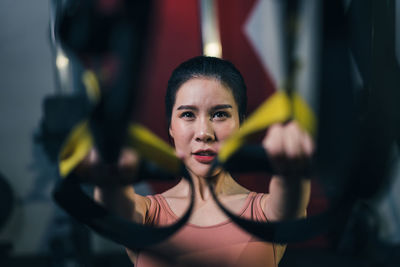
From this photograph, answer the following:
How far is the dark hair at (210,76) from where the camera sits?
0.45 metres

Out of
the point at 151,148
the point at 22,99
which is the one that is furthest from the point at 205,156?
the point at 22,99

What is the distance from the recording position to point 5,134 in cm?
A: 115

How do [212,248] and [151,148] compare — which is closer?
[151,148]

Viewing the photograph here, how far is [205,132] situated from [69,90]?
0.42 m

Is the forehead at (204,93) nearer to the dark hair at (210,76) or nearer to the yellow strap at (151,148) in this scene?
the dark hair at (210,76)

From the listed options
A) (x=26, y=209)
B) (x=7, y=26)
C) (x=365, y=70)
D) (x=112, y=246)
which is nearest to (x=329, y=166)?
(x=365, y=70)

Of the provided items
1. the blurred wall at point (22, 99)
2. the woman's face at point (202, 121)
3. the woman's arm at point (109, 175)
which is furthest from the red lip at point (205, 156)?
the blurred wall at point (22, 99)

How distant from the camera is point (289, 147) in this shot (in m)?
0.28

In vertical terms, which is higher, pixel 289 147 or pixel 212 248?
A: pixel 289 147

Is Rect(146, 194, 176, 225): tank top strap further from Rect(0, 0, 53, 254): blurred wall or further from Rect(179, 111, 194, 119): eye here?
Rect(0, 0, 53, 254): blurred wall

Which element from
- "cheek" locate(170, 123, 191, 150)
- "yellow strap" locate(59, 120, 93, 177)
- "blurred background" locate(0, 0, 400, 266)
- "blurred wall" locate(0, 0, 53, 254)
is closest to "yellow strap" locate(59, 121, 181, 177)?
"yellow strap" locate(59, 120, 93, 177)

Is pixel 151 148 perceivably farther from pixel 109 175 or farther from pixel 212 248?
pixel 212 248

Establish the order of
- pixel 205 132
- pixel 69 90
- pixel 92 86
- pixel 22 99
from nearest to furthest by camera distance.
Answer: pixel 92 86 → pixel 205 132 → pixel 69 90 → pixel 22 99

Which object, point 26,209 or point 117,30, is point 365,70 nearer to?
point 117,30
